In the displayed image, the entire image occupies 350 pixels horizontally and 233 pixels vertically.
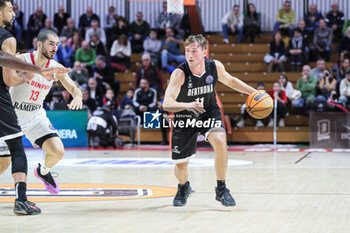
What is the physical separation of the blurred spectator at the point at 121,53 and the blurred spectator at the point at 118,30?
54 cm

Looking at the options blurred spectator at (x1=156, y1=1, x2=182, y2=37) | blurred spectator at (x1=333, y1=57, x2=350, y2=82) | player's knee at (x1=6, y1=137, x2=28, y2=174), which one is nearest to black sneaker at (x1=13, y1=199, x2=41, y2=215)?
player's knee at (x1=6, y1=137, x2=28, y2=174)

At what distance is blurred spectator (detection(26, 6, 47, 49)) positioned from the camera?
1955 centimetres

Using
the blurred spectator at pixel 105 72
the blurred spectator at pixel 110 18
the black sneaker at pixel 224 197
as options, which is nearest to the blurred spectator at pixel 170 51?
the blurred spectator at pixel 105 72

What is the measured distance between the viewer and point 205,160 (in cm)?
1160

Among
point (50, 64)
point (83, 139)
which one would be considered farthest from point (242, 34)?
point (50, 64)

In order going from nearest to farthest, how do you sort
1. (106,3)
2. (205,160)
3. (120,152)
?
(205,160), (120,152), (106,3)

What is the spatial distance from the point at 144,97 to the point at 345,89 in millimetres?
5113

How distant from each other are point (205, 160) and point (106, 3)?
10.8 meters

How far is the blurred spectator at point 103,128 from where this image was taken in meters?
14.3

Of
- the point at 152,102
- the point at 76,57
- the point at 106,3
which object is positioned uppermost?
the point at 106,3

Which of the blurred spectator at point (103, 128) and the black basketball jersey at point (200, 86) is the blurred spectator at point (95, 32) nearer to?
the blurred spectator at point (103, 128)

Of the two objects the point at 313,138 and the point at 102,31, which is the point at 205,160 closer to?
the point at 313,138

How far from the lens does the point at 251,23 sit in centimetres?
1845

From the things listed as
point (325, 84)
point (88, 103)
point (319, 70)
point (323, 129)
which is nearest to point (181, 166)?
point (323, 129)
